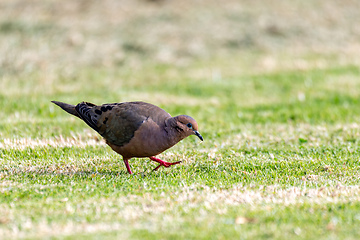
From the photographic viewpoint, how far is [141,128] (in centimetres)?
641

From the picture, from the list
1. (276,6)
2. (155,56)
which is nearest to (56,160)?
(155,56)

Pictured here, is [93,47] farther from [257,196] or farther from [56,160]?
[257,196]

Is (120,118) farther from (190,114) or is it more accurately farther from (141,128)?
(190,114)

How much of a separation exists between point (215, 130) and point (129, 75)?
23.2ft

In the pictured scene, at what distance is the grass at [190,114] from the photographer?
4.89 meters

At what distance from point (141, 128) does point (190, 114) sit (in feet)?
18.3

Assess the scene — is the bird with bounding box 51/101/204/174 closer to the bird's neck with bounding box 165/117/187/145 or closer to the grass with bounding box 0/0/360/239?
the bird's neck with bounding box 165/117/187/145

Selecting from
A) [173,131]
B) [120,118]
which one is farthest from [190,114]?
[173,131]

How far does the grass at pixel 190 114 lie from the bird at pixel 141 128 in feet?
1.46

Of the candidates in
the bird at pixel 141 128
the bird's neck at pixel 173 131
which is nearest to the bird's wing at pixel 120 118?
the bird at pixel 141 128

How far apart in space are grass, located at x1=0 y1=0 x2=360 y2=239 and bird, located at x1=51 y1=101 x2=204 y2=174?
17.5 inches

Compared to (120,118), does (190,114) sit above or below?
below

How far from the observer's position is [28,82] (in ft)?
45.1

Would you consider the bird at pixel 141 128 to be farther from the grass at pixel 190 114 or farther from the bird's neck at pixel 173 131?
the grass at pixel 190 114
